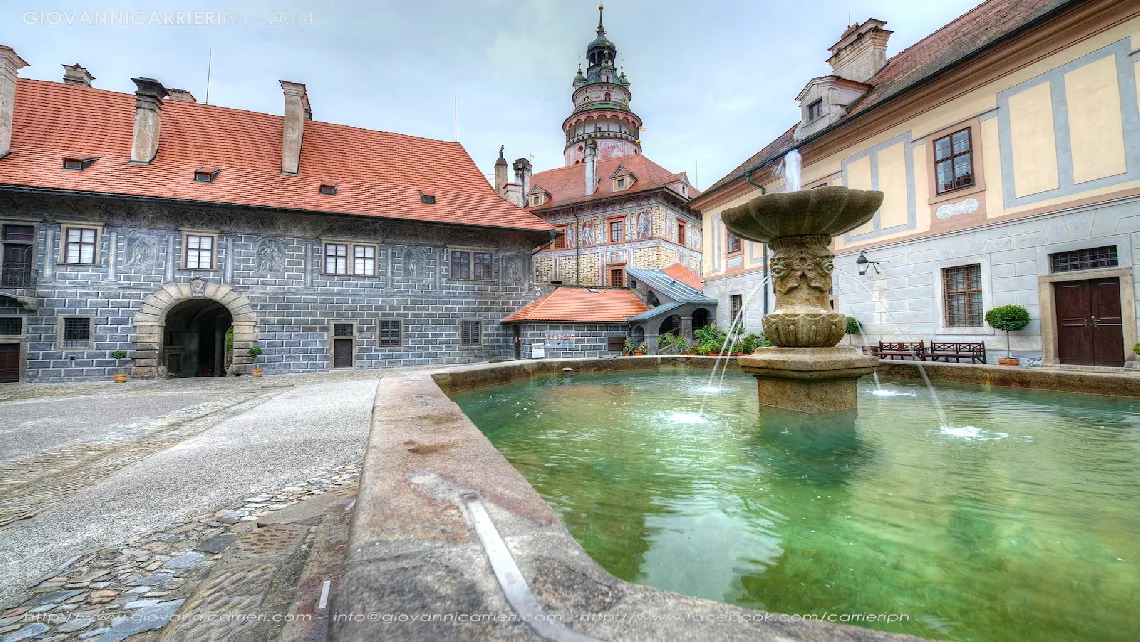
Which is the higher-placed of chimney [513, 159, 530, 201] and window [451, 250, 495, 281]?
chimney [513, 159, 530, 201]

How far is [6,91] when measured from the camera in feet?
52.2

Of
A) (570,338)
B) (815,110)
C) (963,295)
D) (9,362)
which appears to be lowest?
(9,362)

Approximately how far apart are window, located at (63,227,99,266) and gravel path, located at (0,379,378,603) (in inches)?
621

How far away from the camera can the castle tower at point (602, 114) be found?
43.2m

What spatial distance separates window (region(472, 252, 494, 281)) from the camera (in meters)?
21.5

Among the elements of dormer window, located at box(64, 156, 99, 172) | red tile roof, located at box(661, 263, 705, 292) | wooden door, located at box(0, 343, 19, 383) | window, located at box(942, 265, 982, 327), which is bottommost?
wooden door, located at box(0, 343, 19, 383)

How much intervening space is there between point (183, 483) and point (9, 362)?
19.2 m

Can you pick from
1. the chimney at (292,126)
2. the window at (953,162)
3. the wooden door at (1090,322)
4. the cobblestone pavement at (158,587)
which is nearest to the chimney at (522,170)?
the chimney at (292,126)

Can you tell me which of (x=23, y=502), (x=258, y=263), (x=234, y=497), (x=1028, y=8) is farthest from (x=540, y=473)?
(x=258, y=263)

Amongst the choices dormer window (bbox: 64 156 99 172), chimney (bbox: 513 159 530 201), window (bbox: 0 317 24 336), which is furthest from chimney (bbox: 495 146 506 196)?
window (bbox: 0 317 24 336)

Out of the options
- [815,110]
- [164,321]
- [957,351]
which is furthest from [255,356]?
[815,110]

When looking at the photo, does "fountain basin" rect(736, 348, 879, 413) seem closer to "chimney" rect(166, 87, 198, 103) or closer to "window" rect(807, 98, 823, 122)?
"window" rect(807, 98, 823, 122)

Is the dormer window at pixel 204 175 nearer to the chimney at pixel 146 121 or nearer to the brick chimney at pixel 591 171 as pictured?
the chimney at pixel 146 121

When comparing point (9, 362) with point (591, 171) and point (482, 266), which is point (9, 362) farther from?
point (591, 171)
